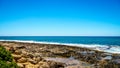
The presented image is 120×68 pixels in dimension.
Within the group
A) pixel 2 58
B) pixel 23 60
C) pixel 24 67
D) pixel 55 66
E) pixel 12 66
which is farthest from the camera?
pixel 55 66

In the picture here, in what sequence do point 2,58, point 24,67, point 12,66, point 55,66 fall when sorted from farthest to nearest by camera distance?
1. point 55,66
2. point 24,67
3. point 2,58
4. point 12,66

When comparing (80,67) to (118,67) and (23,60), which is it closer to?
(118,67)

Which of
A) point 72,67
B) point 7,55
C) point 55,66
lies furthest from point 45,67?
point 7,55

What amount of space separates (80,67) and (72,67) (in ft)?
1.91

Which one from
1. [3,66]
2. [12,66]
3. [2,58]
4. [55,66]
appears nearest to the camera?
[3,66]

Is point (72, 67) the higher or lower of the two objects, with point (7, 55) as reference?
lower

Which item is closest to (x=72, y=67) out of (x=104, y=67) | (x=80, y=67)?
(x=80, y=67)

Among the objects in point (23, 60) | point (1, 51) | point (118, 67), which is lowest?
point (118, 67)

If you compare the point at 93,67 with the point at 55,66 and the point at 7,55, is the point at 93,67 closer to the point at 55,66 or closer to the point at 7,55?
the point at 55,66

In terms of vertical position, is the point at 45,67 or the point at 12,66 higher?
the point at 12,66

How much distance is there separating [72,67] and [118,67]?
11.3 ft

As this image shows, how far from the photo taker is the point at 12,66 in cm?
700

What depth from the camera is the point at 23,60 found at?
34.7ft

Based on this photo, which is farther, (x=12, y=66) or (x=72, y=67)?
(x=72, y=67)
